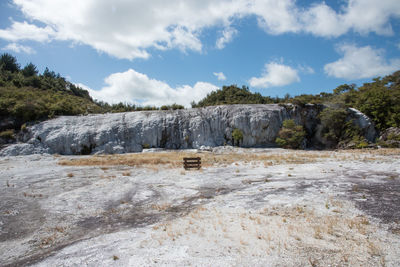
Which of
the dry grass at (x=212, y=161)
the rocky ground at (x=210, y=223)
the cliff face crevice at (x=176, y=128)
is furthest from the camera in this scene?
the cliff face crevice at (x=176, y=128)

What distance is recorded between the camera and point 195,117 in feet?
137

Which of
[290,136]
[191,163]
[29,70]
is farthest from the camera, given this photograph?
[29,70]

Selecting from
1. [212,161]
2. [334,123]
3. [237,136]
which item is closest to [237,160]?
[212,161]

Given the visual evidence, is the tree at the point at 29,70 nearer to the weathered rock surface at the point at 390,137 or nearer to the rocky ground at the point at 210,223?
the rocky ground at the point at 210,223

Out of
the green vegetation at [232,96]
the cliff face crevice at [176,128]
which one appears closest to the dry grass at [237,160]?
the cliff face crevice at [176,128]

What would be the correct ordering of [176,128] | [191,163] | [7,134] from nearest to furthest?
[191,163]
[7,134]
[176,128]

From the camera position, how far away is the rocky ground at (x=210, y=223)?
517 centimetres

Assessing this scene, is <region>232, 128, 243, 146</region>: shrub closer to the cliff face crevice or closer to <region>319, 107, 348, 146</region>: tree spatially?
the cliff face crevice

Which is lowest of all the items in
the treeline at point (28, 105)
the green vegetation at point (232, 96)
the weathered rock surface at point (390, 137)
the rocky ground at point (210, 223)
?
the rocky ground at point (210, 223)

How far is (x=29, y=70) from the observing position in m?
65.1

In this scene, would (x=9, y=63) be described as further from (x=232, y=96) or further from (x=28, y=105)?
(x=232, y=96)

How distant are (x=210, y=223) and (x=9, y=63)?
86.9 m

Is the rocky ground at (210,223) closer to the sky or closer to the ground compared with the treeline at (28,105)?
closer to the ground

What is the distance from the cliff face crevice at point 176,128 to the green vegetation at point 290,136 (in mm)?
2687
